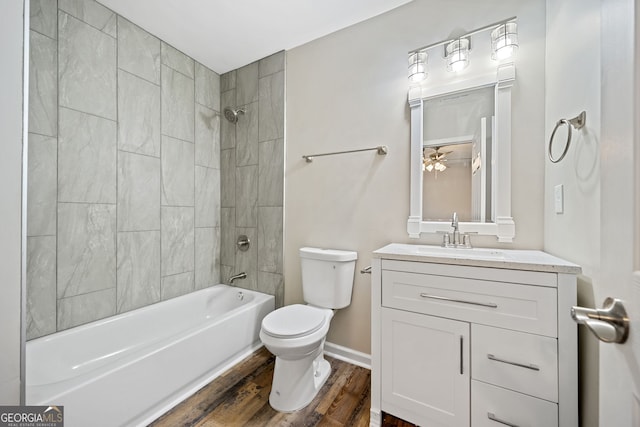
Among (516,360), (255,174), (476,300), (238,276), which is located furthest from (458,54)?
(238,276)

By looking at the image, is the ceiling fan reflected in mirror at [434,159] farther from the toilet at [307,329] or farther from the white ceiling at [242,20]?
the white ceiling at [242,20]

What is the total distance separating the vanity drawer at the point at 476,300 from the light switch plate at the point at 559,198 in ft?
1.40

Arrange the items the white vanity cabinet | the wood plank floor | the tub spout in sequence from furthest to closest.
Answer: the tub spout → the wood plank floor → the white vanity cabinet

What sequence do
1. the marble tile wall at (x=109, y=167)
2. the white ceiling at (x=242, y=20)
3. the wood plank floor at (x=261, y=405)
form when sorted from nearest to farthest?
the wood plank floor at (x=261, y=405) < the marble tile wall at (x=109, y=167) < the white ceiling at (x=242, y=20)

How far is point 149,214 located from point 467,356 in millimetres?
2226

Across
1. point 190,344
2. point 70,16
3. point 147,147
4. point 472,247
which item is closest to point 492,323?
point 472,247

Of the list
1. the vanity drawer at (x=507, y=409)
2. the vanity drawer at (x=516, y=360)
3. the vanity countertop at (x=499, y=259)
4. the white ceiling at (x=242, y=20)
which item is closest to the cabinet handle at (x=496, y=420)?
the vanity drawer at (x=507, y=409)

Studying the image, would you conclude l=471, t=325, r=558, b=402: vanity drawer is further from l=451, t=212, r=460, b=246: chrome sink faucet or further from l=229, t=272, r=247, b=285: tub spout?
l=229, t=272, r=247, b=285: tub spout

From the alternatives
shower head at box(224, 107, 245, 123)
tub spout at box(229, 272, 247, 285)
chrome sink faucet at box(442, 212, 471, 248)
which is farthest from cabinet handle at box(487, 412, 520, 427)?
shower head at box(224, 107, 245, 123)

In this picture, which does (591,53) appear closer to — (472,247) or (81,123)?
(472,247)

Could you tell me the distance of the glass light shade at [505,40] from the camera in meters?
1.35

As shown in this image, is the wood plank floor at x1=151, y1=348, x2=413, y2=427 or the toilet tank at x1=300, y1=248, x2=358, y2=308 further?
the toilet tank at x1=300, y1=248, x2=358, y2=308

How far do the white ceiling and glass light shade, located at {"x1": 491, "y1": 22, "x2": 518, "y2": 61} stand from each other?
639 millimetres

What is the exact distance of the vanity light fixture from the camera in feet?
4.79
